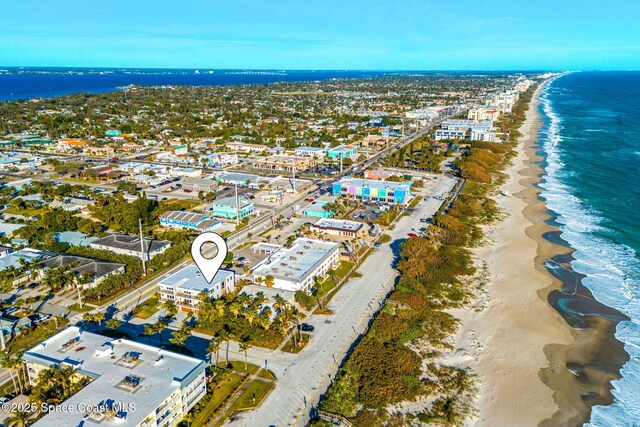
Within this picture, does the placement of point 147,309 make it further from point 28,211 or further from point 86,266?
point 28,211

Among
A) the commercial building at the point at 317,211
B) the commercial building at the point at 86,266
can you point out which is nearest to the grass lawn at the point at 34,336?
the commercial building at the point at 86,266

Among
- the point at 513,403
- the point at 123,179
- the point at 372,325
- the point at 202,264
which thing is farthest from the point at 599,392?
the point at 123,179

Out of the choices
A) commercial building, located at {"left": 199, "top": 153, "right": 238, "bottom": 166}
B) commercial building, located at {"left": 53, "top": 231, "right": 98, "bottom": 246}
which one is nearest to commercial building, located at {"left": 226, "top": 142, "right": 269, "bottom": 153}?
commercial building, located at {"left": 199, "top": 153, "right": 238, "bottom": 166}

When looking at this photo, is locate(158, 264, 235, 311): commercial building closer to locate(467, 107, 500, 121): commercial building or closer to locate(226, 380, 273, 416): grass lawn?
locate(226, 380, 273, 416): grass lawn

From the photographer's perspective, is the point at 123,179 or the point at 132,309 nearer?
the point at 132,309

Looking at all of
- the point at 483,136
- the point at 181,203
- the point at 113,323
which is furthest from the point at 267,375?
the point at 483,136

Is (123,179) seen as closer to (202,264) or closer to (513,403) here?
(202,264)
